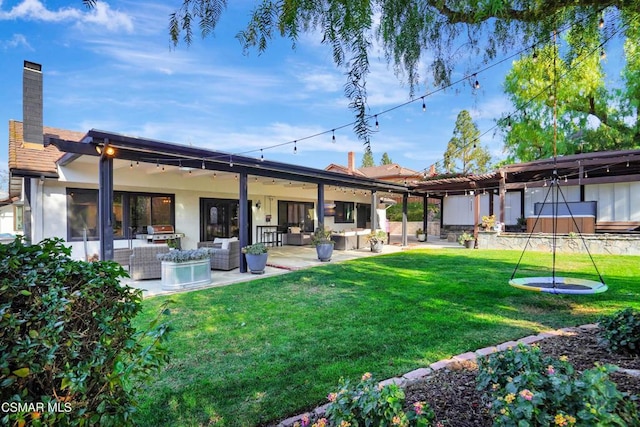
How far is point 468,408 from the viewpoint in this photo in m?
2.05

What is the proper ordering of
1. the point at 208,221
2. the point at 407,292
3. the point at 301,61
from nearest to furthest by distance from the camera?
the point at 301,61, the point at 407,292, the point at 208,221

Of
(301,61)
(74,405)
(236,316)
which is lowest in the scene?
(236,316)

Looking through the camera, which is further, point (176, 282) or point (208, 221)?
point (208, 221)

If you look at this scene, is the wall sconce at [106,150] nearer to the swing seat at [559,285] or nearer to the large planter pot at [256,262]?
the large planter pot at [256,262]

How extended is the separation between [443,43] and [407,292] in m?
4.31

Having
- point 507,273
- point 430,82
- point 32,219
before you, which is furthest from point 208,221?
point 430,82

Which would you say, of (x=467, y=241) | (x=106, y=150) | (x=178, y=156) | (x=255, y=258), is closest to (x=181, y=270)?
(x=255, y=258)

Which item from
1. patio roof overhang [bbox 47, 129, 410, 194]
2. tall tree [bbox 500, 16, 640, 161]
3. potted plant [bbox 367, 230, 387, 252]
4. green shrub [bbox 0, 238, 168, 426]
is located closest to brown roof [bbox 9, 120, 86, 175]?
patio roof overhang [bbox 47, 129, 410, 194]

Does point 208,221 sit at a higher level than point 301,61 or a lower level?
lower

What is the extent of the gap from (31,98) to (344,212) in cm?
1372

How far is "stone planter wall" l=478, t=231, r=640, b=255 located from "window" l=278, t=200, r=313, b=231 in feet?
26.2

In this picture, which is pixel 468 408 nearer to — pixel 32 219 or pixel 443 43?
pixel 443 43

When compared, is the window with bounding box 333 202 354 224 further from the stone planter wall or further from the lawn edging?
the lawn edging

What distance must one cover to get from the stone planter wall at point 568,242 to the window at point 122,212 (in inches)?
469
